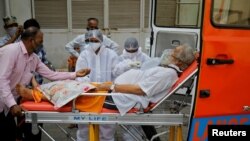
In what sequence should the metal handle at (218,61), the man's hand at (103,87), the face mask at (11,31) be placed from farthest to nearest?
the face mask at (11,31), the man's hand at (103,87), the metal handle at (218,61)

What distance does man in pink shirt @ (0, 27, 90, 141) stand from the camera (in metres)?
2.64

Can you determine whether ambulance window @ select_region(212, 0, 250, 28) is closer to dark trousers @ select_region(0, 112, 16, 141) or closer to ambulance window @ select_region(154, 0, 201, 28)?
ambulance window @ select_region(154, 0, 201, 28)

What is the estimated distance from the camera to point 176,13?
389 centimetres

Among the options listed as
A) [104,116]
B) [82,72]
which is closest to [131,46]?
[82,72]

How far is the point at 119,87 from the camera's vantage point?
2750 millimetres

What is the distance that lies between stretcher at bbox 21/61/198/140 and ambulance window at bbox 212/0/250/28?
0.41 metres

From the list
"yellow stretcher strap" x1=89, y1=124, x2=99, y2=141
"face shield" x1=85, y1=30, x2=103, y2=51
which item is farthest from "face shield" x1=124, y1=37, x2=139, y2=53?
"yellow stretcher strap" x1=89, y1=124, x2=99, y2=141

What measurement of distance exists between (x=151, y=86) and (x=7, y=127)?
143 cm

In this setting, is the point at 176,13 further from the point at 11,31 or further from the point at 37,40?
the point at 11,31

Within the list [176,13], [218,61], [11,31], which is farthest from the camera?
[11,31]

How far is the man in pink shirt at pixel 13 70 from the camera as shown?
264cm

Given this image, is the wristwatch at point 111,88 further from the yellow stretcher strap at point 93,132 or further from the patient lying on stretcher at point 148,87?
the yellow stretcher strap at point 93,132

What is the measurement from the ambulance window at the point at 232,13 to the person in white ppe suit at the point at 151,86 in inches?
17.3

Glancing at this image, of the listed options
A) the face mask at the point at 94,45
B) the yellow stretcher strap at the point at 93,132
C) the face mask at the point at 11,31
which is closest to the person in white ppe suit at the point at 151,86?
the yellow stretcher strap at the point at 93,132
